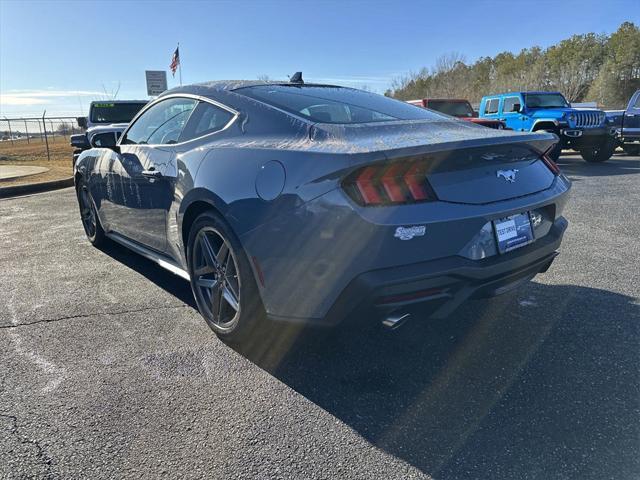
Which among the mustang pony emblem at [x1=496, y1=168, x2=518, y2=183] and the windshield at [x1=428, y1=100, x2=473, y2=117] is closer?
the mustang pony emblem at [x1=496, y1=168, x2=518, y2=183]

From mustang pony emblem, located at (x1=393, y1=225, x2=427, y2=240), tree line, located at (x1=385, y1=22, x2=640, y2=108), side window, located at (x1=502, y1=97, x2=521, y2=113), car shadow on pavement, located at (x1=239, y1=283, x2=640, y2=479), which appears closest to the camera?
car shadow on pavement, located at (x1=239, y1=283, x2=640, y2=479)

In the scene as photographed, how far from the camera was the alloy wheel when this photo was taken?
2875mm

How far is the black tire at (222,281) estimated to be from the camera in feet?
8.68

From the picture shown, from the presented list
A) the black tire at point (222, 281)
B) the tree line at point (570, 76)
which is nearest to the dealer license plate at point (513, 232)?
the black tire at point (222, 281)

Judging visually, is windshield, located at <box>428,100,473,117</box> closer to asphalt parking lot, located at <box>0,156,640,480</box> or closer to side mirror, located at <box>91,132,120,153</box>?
asphalt parking lot, located at <box>0,156,640,480</box>

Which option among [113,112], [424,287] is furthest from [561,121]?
[424,287]

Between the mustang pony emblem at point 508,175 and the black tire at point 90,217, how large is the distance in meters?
3.89

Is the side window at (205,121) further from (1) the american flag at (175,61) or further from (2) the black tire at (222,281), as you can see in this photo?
(1) the american flag at (175,61)

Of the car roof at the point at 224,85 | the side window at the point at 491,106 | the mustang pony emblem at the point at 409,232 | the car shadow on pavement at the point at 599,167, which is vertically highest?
the car roof at the point at 224,85

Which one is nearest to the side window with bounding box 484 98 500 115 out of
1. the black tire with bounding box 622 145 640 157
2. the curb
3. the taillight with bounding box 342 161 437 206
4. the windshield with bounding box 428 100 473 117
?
the windshield with bounding box 428 100 473 117

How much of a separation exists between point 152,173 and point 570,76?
227 ft

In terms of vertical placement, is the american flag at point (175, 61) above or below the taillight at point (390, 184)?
above

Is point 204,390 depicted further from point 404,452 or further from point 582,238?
point 582,238

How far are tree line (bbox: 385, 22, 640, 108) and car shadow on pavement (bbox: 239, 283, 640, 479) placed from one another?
54.2m
